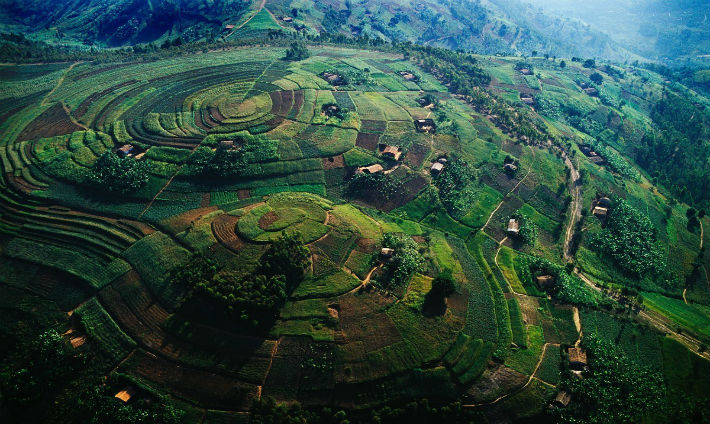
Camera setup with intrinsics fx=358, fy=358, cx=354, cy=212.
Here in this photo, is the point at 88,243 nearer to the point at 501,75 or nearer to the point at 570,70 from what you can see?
the point at 501,75

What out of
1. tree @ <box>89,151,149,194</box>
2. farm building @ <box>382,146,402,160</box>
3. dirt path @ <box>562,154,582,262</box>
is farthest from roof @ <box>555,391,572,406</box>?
tree @ <box>89,151,149,194</box>

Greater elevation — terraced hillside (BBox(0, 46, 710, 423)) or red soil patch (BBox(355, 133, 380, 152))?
red soil patch (BBox(355, 133, 380, 152))

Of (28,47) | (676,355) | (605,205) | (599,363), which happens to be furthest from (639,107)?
(28,47)

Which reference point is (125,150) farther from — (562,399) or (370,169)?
(562,399)

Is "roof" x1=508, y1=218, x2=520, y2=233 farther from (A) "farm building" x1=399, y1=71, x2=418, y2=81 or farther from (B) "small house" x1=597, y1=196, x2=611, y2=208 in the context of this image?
(A) "farm building" x1=399, y1=71, x2=418, y2=81

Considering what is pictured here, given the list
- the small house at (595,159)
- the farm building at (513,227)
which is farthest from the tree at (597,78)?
the farm building at (513,227)
